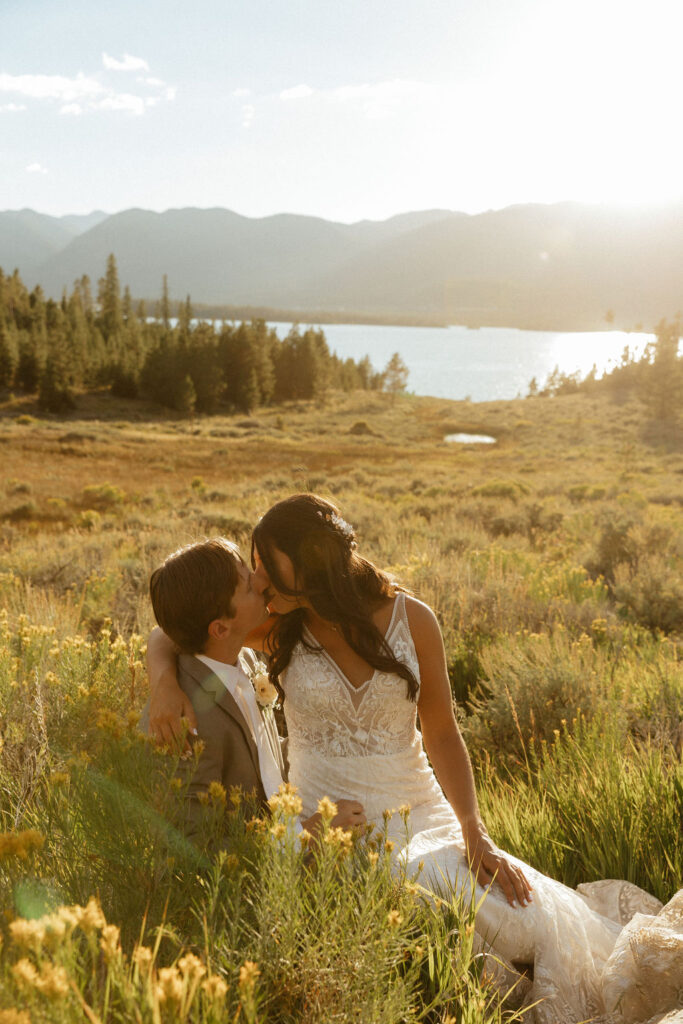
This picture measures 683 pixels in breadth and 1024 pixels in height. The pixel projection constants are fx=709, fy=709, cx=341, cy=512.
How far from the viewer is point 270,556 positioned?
247 centimetres

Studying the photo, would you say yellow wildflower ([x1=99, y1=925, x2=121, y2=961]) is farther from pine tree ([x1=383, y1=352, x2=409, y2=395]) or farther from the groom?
pine tree ([x1=383, y1=352, x2=409, y2=395])

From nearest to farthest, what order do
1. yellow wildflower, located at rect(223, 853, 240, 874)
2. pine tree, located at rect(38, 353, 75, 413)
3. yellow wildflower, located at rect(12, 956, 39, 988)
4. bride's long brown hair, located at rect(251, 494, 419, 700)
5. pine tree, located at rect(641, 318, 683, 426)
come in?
yellow wildflower, located at rect(12, 956, 39, 988), yellow wildflower, located at rect(223, 853, 240, 874), bride's long brown hair, located at rect(251, 494, 419, 700), pine tree, located at rect(38, 353, 75, 413), pine tree, located at rect(641, 318, 683, 426)

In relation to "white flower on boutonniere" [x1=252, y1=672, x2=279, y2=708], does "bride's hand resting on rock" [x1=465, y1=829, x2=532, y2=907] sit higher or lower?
lower

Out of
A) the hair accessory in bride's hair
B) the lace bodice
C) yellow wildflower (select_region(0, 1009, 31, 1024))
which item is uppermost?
the hair accessory in bride's hair

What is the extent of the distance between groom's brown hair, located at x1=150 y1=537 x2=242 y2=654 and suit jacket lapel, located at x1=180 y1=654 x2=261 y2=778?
0.17 ft

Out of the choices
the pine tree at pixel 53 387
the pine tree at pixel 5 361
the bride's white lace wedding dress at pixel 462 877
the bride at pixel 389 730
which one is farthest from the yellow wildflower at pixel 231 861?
the pine tree at pixel 5 361

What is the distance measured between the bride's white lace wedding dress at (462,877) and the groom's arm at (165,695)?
0.52 meters

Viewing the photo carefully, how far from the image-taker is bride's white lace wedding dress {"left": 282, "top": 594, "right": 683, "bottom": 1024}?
200cm

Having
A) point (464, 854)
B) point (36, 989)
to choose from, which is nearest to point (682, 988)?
point (464, 854)

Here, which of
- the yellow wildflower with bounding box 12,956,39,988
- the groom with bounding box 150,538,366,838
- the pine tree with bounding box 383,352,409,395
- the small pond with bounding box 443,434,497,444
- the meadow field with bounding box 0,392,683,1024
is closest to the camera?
the yellow wildflower with bounding box 12,956,39,988

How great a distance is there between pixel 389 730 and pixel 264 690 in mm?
473

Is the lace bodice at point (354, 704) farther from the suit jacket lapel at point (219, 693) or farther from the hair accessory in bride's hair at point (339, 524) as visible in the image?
the suit jacket lapel at point (219, 693)

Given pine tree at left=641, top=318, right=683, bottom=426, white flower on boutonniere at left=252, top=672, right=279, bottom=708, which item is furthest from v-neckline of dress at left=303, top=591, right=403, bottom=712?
pine tree at left=641, top=318, right=683, bottom=426

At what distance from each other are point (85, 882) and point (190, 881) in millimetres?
218
